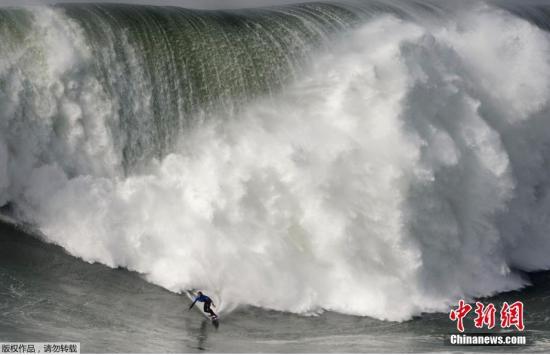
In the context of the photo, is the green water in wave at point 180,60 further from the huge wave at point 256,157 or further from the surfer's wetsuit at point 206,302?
the surfer's wetsuit at point 206,302

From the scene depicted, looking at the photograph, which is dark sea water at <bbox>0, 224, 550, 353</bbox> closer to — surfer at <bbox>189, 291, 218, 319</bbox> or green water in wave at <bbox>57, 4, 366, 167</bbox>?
surfer at <bbox>189, 291, 218, 319</bbox>

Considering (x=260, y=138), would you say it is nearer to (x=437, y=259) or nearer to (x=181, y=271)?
(x=181, y=271)

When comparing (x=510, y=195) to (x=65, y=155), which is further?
(x=510, y=195)

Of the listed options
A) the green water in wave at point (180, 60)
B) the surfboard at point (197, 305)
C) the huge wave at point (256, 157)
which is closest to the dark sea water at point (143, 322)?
the surfboard at point (197, 305)

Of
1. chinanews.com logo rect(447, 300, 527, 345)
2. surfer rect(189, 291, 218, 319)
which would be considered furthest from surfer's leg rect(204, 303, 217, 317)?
chinanews.com logo rect(447, 300, 527, 345)

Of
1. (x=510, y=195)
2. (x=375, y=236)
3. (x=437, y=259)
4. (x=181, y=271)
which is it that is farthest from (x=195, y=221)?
(x=510, y=195)
